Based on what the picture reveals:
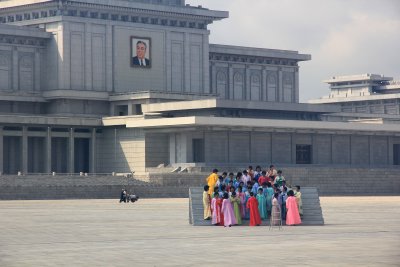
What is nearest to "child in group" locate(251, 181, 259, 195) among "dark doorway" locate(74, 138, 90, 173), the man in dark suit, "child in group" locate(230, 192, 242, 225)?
"child in group" locate(230, 192, 242, 225)

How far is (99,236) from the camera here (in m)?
36.1

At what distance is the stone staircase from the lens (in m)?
43.3

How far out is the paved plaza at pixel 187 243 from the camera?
1060 inches

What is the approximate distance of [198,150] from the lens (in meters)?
104

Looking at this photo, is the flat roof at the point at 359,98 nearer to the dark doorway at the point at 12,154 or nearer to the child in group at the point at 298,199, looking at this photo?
the dark doorway at the point at 12,154

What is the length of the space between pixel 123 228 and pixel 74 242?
729cm

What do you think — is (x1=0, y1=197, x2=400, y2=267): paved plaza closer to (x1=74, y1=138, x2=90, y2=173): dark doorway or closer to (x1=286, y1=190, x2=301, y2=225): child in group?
(x1=286, y1=190, x2=301, y2=225): child in group

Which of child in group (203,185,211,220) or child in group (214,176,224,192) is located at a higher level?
child in group (214,176,224,192)

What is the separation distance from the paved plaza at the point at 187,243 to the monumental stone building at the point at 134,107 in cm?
5749

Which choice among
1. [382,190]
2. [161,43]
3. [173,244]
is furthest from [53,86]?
[173,244]

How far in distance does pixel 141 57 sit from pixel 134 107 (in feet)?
30.0

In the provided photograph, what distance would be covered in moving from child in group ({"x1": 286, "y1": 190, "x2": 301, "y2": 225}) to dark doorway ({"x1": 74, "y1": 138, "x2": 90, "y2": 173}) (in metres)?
70.2

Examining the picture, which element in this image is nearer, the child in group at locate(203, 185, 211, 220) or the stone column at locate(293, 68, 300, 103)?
the child in group at locate(203, 185, 211, 220)

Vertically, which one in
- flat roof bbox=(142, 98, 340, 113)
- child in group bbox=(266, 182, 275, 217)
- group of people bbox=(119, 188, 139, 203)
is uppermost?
flat roof bbox=(142, 98, 340, 113)
